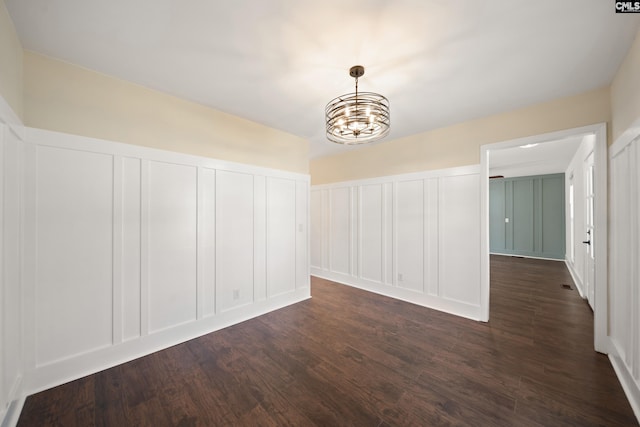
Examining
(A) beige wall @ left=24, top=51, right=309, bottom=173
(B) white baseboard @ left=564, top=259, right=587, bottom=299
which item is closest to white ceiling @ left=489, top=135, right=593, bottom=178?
(B) white baseboard @ left=564, top=259, right=587, bottom=299

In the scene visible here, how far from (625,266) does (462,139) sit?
2090 millimetres

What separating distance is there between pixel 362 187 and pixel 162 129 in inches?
127

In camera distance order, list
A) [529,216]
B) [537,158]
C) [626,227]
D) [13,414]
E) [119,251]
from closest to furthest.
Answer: [13,414] → [626,227] → [119,251] → [537,158] → [529,216]

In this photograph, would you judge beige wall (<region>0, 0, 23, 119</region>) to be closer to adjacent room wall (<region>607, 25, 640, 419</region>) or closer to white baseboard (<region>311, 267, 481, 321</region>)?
adjacent room wall (<region>607, 25, 640, 419</region>)

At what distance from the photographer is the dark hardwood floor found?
1647 millimetres

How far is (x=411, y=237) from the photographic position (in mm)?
3838

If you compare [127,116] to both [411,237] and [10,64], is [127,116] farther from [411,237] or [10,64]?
[411,237]

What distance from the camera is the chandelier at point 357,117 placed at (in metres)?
1.93

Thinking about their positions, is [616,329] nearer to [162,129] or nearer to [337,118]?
[337,118]

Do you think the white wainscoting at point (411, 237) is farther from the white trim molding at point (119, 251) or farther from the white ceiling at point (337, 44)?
the white trim molding at point (119, 251)

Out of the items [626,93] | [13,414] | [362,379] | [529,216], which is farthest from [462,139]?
[529,216]

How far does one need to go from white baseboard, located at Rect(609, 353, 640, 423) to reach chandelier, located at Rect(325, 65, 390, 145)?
267 centimetres

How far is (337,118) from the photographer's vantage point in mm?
2035

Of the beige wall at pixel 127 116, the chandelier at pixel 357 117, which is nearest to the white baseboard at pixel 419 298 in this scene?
the chandelier at pixel 357 117
